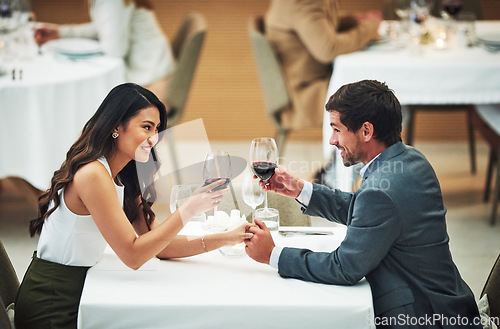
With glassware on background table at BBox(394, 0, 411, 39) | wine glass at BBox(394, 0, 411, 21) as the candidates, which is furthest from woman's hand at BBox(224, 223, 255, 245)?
wine glass at BBox(394, 0, 411, 21)

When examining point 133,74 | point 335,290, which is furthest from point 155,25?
point 335,290

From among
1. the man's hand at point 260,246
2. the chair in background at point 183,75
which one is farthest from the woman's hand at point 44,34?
the man's hand at point 260,246

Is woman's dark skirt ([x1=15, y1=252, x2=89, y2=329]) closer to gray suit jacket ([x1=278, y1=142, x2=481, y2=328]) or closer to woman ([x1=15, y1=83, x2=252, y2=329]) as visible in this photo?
woman ([x1=15, y1=83, x2=252, y2=329])

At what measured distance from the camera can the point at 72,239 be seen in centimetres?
195

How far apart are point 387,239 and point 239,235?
42 cm

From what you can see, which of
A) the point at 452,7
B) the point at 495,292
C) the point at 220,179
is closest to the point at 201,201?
the point at 220,179

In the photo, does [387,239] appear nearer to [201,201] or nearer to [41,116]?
[201,201]

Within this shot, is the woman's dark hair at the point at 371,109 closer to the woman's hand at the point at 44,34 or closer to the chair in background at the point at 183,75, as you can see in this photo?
the chair in background at the point at 183,75

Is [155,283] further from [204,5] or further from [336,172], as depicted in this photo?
[204,5]

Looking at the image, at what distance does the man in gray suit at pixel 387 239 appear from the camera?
5.81 ft

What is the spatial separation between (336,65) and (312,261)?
7.98ft

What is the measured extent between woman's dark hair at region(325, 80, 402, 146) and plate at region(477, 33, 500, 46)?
100 inches

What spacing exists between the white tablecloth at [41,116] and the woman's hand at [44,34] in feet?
1.94

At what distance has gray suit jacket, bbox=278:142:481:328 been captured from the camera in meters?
1.77
